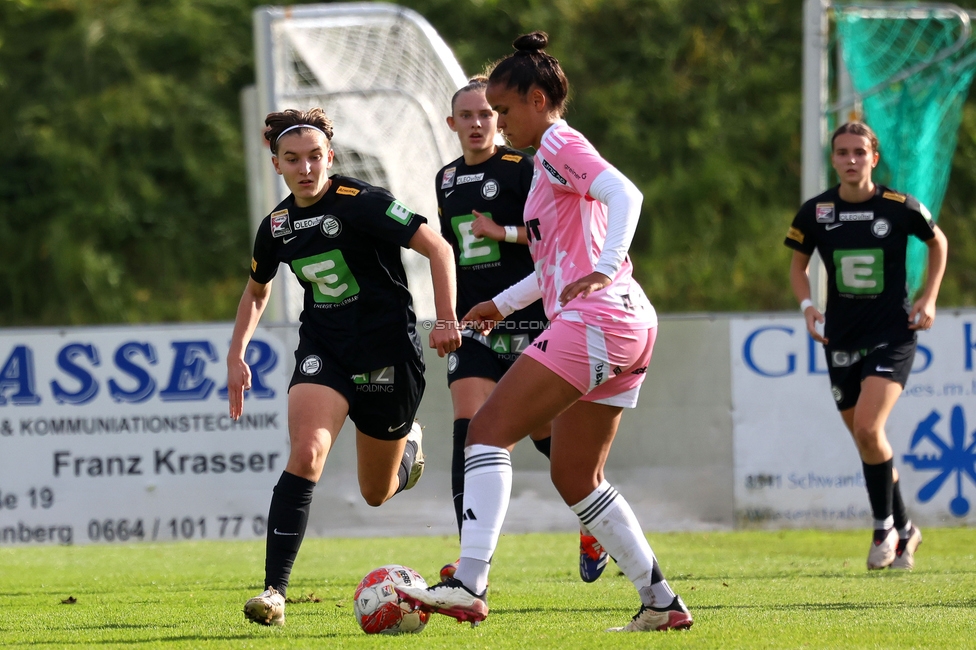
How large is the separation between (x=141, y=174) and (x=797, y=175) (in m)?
11.2

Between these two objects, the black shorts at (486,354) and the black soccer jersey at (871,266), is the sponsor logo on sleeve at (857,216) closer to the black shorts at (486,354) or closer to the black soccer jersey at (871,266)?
the black soccer jersey at (871,266)

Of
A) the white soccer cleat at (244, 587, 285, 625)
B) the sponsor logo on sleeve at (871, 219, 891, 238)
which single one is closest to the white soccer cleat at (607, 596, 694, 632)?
the white soccer cleat at (244, 587, 285, 625)

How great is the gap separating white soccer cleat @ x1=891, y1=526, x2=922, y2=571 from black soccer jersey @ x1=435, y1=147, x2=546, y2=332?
7.99 ft

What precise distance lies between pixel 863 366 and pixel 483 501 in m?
3.45

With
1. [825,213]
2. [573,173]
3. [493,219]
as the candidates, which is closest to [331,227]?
[493,219]

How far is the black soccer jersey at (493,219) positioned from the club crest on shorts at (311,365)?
127cm

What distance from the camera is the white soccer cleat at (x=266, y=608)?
4699mm

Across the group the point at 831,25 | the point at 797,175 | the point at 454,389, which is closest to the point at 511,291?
the point at 454,389

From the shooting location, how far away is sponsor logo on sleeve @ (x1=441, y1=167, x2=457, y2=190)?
21.6 feet

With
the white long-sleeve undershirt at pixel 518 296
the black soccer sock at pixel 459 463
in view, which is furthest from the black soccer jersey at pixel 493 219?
the white long-sleeve undershirt at pixel 518 296

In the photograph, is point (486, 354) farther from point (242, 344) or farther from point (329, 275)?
point (242, 344)

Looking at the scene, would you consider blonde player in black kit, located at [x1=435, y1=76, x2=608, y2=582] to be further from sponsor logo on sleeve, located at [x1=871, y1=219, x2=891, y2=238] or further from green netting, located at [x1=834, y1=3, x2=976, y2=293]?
green netting, located at [x1=834, y1=3, x2=976, y2=293]

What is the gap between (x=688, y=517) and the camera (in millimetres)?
9695

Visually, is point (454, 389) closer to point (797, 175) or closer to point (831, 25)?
point (831, 25)
